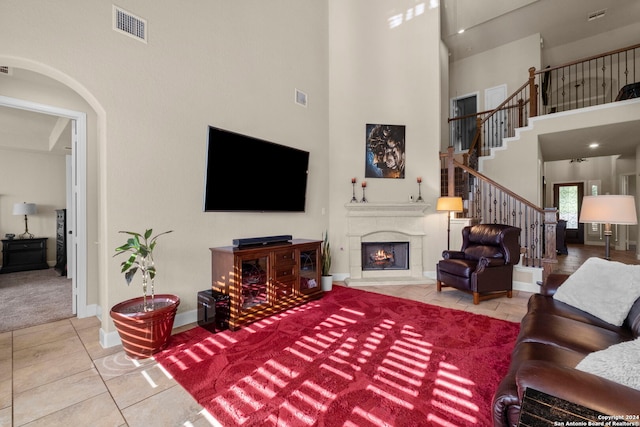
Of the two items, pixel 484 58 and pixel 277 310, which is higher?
pixel 484 58

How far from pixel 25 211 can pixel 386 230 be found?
6.91 meters

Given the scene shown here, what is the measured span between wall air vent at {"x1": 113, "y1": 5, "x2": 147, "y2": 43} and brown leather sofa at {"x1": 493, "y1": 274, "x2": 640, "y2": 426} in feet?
11.9

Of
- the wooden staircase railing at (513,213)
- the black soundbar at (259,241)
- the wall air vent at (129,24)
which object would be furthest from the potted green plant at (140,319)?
the wooden staircase railing at (513,213)

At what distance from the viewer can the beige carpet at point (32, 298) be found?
3.01 meters

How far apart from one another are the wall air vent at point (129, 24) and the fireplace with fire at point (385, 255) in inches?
158

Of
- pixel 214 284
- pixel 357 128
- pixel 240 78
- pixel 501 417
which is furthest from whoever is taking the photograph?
pixel 357 128

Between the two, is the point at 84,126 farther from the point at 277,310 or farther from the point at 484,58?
the point at 484,58

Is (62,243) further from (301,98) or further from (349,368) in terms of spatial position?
(349,368)

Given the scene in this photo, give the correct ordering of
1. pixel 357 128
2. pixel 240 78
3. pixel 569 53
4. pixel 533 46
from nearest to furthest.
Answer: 1. pixel 240 78
2. pixel 357 128
3. pixel 533 46
4. pixel 569 53

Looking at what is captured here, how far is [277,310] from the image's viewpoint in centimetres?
320

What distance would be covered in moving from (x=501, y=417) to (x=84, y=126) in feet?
13.9

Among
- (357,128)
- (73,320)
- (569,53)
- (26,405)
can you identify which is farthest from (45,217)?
(569,53)

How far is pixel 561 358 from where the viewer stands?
1.35 meters

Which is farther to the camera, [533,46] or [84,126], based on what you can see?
[533,46]
